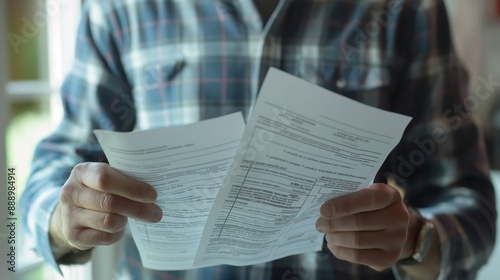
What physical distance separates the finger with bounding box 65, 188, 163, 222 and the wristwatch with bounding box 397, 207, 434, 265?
315 millimetres

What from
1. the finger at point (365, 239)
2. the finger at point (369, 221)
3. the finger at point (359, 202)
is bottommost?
the finger at point (365, 239)

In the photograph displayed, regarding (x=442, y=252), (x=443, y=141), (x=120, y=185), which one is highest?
(x=120, y=185)

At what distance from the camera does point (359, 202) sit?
1.48ft

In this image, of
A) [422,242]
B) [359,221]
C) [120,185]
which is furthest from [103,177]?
[422,242]

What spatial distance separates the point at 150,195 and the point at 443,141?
0.40m

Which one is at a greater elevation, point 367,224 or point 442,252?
point 367,224

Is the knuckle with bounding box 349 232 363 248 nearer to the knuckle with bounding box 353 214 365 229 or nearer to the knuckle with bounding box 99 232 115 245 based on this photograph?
the knuckle with bounding box 353 214 365 229

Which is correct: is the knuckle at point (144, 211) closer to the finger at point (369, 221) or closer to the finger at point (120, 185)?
the finger at point (120, 185)

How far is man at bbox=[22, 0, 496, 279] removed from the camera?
62 centimetres

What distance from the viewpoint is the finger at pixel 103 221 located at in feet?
1.47

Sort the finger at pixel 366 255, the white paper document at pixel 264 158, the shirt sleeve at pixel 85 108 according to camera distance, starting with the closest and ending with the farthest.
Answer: the white paper document at pixel 264 158
the finger at pixel 366 255
the shirt sleeve at pixel 85 108

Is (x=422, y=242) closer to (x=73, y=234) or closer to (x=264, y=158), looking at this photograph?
(x=264, y=158)

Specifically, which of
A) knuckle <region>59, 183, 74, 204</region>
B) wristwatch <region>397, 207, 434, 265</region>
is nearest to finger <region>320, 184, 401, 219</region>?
wristwatch <region>397, 207, 434, 265</region>

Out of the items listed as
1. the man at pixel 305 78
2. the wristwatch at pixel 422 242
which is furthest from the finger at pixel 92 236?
the wristwatch at pixel 422 242
